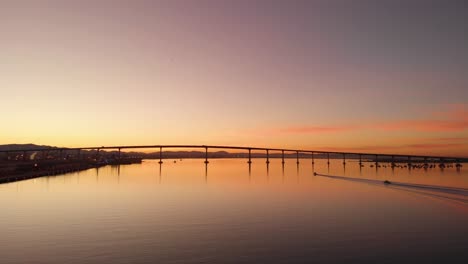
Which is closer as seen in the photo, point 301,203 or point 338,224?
point 338,224

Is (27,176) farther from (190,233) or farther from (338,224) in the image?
(338,224)

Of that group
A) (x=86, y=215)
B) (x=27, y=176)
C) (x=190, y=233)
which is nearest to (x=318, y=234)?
(x=190, y=233)

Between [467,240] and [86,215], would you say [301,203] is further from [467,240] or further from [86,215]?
[86,215]

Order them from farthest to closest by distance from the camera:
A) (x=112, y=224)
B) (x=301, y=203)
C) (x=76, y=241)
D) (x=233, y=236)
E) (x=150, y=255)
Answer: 1. (x=301, y=203)
2. (x=112, y=224)
3. (x=233, y=236)
4. (x=76, y=241)
5. (x=150, y=255)

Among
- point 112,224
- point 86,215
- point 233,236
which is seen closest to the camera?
point 233,236

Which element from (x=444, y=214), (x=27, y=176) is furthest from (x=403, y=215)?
(x=27, y=176)

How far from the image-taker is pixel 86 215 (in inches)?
1362

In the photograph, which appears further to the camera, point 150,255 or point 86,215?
point 86,215

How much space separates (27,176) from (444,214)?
91955mm

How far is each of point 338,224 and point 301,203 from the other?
1468 cm

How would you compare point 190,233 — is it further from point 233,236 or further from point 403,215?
point 403,215

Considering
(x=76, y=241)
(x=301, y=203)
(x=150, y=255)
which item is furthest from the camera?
(x=301, y=203)

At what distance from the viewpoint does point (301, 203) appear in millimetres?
44469

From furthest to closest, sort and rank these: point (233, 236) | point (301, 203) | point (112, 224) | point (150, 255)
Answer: point (301, 203)
point (112, 224)
point (233, 236)
point (150, 255)
